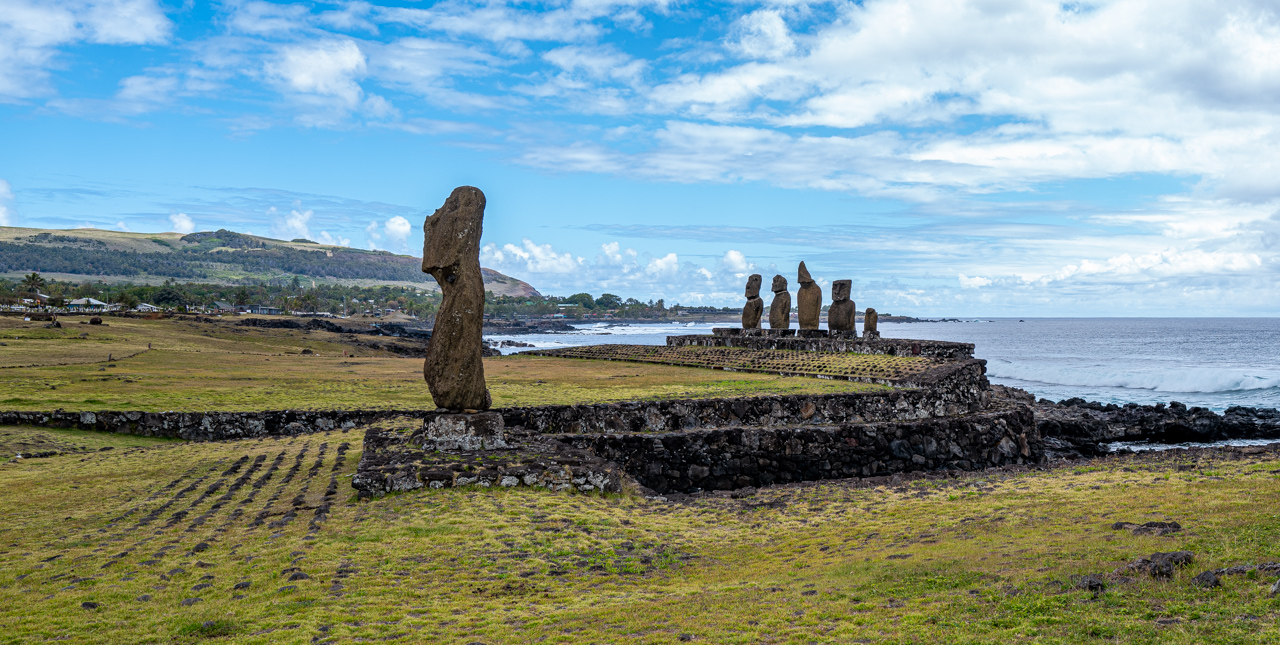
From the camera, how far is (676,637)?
6.96 metres

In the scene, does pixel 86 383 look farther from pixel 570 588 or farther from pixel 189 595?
pixel 570 588

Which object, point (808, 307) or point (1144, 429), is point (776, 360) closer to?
point (808, 307)

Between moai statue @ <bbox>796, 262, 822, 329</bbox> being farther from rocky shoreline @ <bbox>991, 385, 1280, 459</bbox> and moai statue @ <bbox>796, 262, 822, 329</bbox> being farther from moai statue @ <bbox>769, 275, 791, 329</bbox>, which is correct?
rocky shoreline @ <bbox>991, 385, 1280, 459</bbox>

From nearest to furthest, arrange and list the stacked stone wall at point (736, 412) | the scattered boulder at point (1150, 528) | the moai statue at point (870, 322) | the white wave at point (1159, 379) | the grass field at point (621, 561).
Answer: the grass field at point (621, 561), the scattered boulder at point (1150, 528), the stacked stone wall at point (736, 412), the moai statue at point (870, 322), the white wave at point (1159, 379)

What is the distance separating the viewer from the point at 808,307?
40.4m

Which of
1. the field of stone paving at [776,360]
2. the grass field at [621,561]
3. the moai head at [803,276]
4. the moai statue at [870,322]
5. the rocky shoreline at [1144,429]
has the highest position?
the moai head at [803,276]

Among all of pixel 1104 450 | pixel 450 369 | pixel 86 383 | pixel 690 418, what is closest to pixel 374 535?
pixel 450 369

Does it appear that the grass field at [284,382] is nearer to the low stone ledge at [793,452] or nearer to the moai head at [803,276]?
the low stone ledge at [793,452]

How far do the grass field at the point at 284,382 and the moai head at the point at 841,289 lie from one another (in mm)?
8754

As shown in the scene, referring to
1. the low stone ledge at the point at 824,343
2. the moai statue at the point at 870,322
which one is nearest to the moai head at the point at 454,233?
the low stone ledge at the point at 824,343

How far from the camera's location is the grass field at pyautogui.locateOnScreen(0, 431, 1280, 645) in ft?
22.5

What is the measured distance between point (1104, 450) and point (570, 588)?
26.5m

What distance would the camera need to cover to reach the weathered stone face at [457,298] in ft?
48.9

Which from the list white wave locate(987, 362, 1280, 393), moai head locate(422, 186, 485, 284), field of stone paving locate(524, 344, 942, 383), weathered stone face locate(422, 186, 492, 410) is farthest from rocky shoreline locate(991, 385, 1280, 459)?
moai head locate(422, 186, 485, 284)
